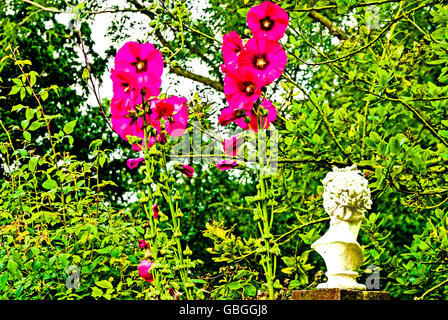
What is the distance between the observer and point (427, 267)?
249 cm

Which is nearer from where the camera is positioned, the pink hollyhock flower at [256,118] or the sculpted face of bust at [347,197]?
the pink hollyhock flower at [256,118]

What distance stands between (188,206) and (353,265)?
4295 millimetres

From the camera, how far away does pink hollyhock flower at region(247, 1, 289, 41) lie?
116 centimetres

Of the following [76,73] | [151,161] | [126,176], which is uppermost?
[76,73]

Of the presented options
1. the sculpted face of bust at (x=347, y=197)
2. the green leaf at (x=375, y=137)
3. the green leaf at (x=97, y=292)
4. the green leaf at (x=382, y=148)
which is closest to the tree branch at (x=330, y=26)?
the green leaf at (x=375, y=137)

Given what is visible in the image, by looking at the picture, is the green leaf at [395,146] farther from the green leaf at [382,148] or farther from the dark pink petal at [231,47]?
the dark pink petal at [231,47]

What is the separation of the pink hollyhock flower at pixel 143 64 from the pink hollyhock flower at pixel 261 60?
19 centimetres

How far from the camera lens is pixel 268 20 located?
1.17m

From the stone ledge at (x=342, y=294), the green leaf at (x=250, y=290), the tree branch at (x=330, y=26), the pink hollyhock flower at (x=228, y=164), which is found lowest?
the stone ledge at (x=342, y=294)

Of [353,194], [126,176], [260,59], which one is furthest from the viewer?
[126,176]

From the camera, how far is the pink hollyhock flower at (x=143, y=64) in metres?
1.08
